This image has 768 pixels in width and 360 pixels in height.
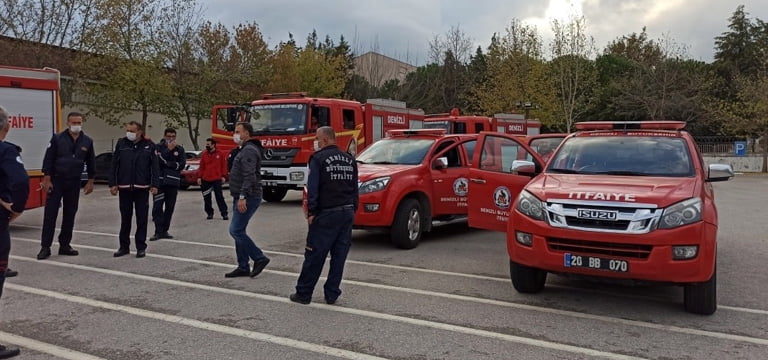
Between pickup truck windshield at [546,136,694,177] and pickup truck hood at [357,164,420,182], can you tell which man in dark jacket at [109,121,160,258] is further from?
pickup truck windshield at [546,136,694,177]

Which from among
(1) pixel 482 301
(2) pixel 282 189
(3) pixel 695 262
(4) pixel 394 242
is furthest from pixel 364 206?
(2) pixel 282 189

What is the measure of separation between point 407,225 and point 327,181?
3238 mm

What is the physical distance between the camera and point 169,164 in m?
10.2

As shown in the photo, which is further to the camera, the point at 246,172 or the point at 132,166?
the point at 132,166

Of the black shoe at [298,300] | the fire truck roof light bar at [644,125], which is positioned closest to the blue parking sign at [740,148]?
the fire truck roof light bar at [644,125]

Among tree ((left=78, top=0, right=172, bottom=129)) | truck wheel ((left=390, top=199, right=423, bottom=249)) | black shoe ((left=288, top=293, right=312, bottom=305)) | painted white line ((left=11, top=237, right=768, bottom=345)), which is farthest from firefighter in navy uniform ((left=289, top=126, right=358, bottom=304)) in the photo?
tree ((left=78, top=0, right=172, bottom=129))

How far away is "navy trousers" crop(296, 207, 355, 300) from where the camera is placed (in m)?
5.59

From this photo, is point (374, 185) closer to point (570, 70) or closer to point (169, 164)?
point (169, 164)

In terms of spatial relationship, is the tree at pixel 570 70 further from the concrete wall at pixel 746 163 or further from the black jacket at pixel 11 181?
the black jacket at pixel 11 181

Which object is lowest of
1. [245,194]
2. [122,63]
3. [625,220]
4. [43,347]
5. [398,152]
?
[43,347]

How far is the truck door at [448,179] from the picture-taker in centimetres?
932

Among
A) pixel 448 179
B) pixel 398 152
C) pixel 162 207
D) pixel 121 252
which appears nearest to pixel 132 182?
pixel 121 252

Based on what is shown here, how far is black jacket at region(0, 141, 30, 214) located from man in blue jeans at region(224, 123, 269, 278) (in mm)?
2255

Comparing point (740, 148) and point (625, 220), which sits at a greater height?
point (740, 148)
